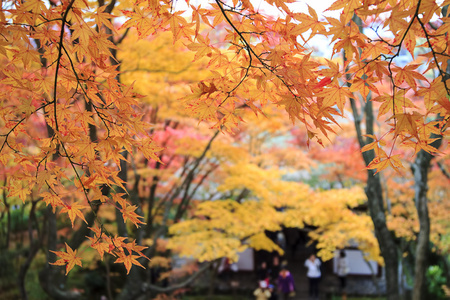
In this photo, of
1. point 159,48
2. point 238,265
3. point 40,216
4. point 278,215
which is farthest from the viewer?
point 238,265

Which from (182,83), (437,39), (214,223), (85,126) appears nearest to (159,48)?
(182,83)

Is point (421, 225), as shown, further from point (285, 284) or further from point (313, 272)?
point (313, 272)

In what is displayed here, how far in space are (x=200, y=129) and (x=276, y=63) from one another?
5.60 metres

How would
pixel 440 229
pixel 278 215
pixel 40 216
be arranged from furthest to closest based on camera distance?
pixel 40 216, pixel 440 229, pixel 278 215

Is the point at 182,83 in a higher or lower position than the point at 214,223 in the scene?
higher

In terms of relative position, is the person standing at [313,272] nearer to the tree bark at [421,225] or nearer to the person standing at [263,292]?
the person standing at [263,292]

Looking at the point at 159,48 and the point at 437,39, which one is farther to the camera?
the point at 159,48

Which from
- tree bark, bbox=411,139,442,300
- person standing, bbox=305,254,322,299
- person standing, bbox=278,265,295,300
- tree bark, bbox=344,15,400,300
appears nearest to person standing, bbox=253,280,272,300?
person standing, bbox=278,265,295,300

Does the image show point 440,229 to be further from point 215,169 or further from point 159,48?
point 159,48

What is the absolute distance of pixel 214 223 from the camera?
739cm

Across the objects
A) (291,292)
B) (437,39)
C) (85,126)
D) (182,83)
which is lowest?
(291,292)

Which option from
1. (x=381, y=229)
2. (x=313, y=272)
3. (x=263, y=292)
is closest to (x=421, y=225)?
(x=381, y=229)

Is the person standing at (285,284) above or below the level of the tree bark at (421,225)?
below


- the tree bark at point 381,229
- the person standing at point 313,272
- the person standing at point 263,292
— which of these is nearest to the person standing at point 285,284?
the person standing at point 263,292
